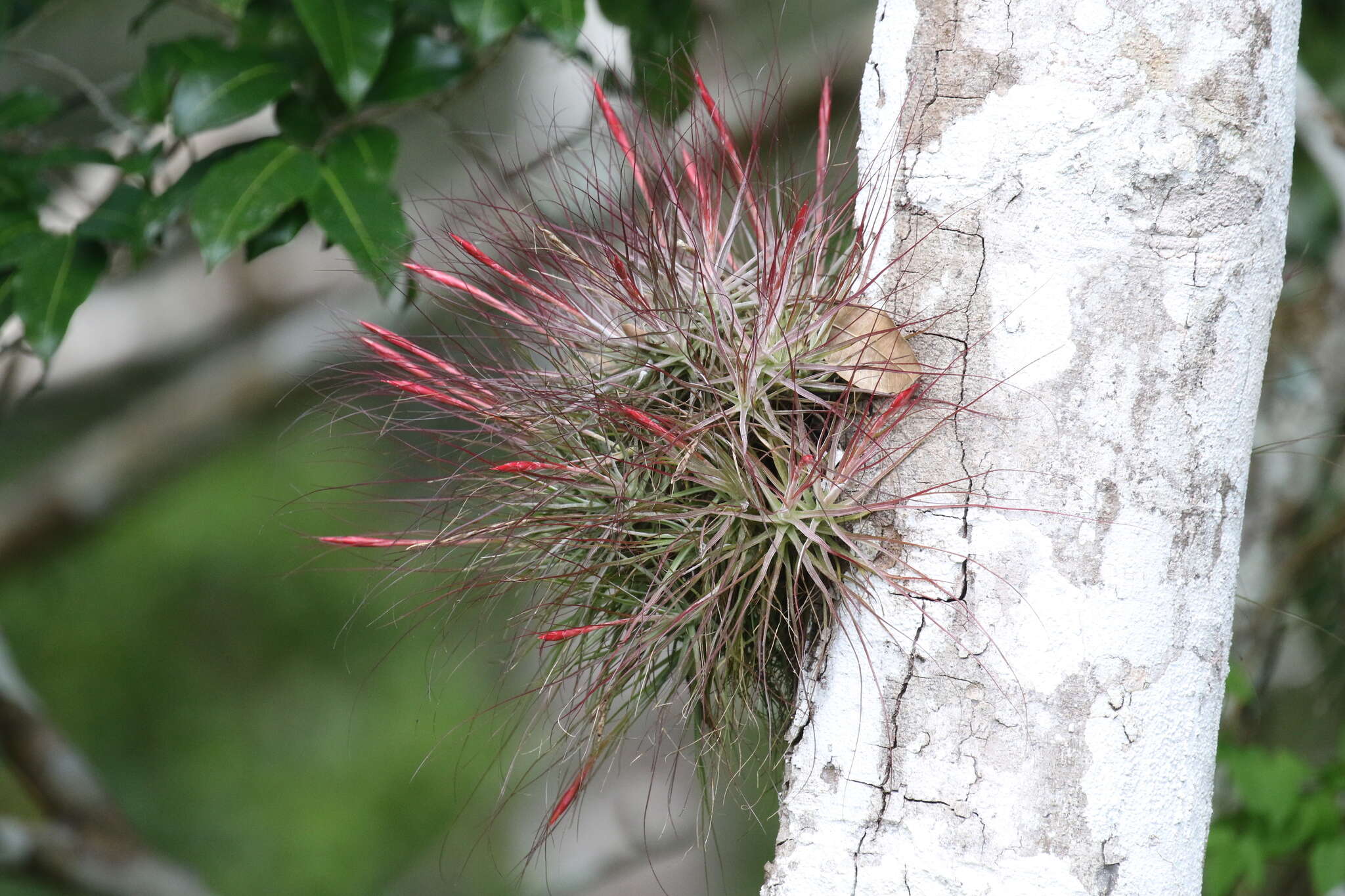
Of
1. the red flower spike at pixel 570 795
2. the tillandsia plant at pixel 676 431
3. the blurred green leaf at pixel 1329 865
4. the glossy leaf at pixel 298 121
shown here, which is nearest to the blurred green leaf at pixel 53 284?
Result: the glossy leaf at pixel 298 121

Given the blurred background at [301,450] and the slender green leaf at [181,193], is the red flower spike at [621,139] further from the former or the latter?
the slender green leaf at [181,193]

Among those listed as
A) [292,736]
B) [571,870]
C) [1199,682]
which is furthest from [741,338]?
[292,736]

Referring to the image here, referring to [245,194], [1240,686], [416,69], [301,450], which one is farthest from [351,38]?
[301,450]

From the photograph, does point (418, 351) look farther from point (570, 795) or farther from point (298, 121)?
point (298, 121)

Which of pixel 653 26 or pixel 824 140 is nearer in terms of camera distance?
pixel 824 140

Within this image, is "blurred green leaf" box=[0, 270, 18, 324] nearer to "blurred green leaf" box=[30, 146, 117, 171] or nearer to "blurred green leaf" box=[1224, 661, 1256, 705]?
"blurred green leaf" box=[30, 146, 117, 171]

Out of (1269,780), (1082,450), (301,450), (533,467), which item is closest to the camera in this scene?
(1082,450)

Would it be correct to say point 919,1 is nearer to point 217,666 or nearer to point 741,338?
point 741,338
